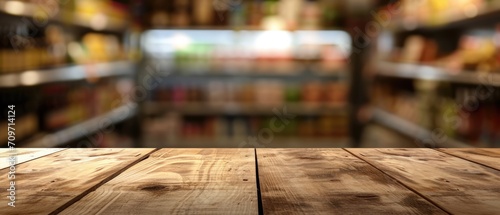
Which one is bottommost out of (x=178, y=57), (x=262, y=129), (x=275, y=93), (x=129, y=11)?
(x=262, y=129)

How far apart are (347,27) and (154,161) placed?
152 inches

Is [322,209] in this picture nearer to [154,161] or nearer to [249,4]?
[154,161]

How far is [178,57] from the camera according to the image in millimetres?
4863

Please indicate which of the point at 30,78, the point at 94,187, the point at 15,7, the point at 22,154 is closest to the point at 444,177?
the point at 94,187

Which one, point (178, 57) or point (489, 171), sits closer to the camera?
point (489, 171)

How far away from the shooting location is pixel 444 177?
39.9 inches

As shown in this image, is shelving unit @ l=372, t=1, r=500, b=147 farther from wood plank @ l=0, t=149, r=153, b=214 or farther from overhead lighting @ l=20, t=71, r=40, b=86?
overhead lighting @ l=20, t=71, r=40, b=86

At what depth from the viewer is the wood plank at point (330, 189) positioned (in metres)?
0.76

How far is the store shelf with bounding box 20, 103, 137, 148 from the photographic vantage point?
332 cm

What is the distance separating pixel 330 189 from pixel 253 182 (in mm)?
135

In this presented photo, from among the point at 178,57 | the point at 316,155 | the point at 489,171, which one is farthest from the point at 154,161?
the point at 178,57

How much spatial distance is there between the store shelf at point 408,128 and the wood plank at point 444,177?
206cm

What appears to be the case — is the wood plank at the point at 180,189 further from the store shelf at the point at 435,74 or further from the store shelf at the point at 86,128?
the store shelf at the point at 86,128

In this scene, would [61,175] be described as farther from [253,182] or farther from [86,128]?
[86,128]
